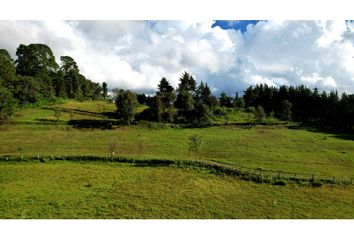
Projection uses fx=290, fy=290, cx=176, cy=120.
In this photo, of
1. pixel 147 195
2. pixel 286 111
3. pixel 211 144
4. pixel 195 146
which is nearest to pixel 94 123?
pixel 211 144

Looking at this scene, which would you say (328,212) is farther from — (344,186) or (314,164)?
(314,164)

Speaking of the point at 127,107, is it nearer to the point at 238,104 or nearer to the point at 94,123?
the point at 94,123

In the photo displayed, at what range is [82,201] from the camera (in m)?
25.4

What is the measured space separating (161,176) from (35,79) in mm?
59305

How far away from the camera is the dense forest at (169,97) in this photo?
2630 inches

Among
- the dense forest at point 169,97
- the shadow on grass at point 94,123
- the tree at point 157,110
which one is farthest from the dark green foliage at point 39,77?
the tree at point 157,110

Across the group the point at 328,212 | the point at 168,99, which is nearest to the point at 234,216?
the point at 328,212

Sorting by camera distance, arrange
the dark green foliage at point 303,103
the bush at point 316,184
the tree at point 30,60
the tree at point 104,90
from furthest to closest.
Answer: the tree at point 104,90
the tree at point 30,60
the dark green foliage at point 303,103
the bush at point 316,184

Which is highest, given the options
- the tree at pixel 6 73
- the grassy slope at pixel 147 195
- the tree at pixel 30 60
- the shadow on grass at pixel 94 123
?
the tree at pixel 30 60

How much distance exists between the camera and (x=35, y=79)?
3034 inches

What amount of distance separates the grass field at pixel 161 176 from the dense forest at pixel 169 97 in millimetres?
8441

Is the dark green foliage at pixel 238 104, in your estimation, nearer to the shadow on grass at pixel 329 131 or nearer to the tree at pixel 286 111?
the tree at pixel 286 111

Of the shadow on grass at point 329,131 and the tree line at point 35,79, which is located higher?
the tree line at point 35,79

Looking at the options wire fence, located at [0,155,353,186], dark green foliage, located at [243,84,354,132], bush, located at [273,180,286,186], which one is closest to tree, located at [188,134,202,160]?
wire fence, located at [0,155,353,186]
